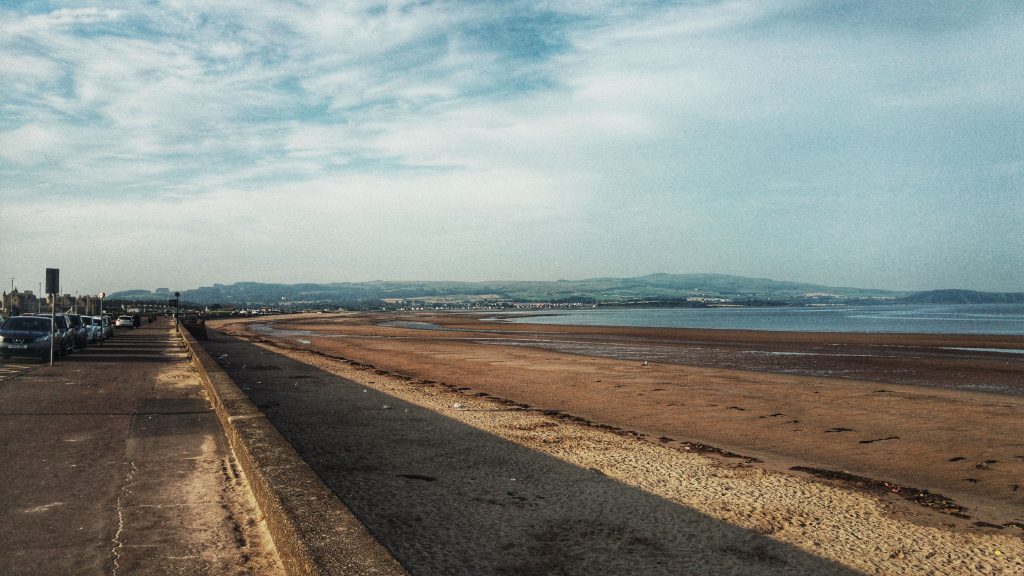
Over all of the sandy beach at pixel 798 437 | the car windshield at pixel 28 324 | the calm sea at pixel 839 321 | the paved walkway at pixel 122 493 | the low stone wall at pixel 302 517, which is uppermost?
the car windshield at pixel 28 324

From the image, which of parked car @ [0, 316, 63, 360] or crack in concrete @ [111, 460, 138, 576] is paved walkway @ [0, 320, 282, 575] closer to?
crack in concrete @ [111, 460, 138, 576]

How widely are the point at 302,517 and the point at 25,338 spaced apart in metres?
22.0

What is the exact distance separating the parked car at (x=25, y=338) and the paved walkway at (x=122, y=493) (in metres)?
10.3

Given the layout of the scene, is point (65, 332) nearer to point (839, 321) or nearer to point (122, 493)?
point (122, 493)

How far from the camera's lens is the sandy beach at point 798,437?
6.03 m

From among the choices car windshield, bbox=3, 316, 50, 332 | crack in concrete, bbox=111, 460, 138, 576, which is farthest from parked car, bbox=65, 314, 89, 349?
crack in concrete, bbox=111, 460, 138, 576

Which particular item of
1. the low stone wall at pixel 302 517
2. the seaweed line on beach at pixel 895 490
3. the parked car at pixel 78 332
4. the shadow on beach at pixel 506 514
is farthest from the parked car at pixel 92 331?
the seaweed line on beach at pixel 895 490

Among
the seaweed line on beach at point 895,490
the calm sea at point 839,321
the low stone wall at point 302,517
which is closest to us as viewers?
the low stone wall at point 302,517

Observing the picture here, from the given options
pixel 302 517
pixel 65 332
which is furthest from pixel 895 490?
pixel 65 332

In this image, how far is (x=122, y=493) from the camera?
6.64 m

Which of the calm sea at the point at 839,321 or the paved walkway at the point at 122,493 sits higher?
the paved walkway at the point at 122,493

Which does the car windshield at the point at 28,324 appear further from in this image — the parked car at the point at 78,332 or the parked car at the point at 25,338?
the parked car at the point at 78,332

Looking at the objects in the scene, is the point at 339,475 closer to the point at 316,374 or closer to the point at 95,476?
the point at 95,476

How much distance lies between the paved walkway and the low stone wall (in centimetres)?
21
